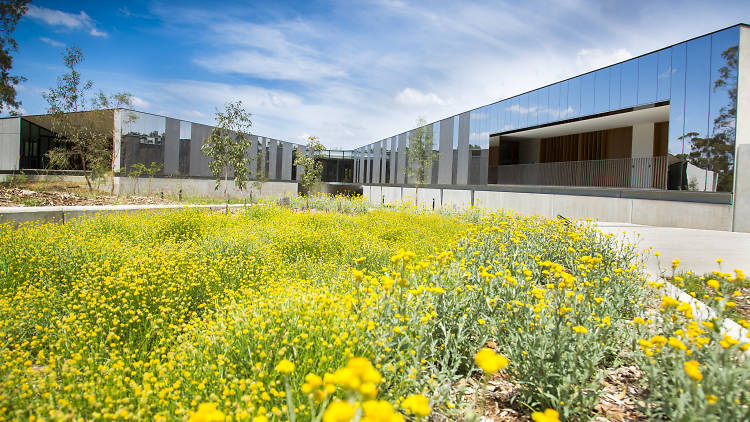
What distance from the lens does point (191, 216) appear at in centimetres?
850

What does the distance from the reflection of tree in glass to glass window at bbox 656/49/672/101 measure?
143cm

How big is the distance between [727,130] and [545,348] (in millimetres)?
13241

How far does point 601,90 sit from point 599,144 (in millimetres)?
6171

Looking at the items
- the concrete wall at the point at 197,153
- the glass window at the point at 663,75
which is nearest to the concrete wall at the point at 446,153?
the glass window at the point at 663,75

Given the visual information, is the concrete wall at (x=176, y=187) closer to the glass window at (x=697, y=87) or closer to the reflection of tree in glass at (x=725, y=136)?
the glass window at (x=697, y=87)

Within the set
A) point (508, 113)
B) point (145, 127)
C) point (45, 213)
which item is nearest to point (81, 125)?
point (145, 127)

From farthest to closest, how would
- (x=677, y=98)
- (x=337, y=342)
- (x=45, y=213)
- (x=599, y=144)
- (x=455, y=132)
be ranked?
(x=455, y=132), (x=599, y=144), (x=677, y=98), (x=45, y=213), (x=337, y=342)

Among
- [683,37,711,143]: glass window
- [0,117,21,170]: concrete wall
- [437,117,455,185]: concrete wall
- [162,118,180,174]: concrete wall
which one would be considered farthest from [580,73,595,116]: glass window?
[0,117,21,170]: concrete wall

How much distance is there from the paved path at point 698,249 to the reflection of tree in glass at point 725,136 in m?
1.84

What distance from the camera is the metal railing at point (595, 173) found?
14.7m

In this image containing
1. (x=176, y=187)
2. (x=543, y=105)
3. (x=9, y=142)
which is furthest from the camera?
(x=9, y=142)

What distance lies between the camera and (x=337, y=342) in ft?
7.39

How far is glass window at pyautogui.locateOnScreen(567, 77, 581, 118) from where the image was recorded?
16.2m

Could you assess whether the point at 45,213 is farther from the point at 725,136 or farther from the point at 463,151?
the point at 463,151
